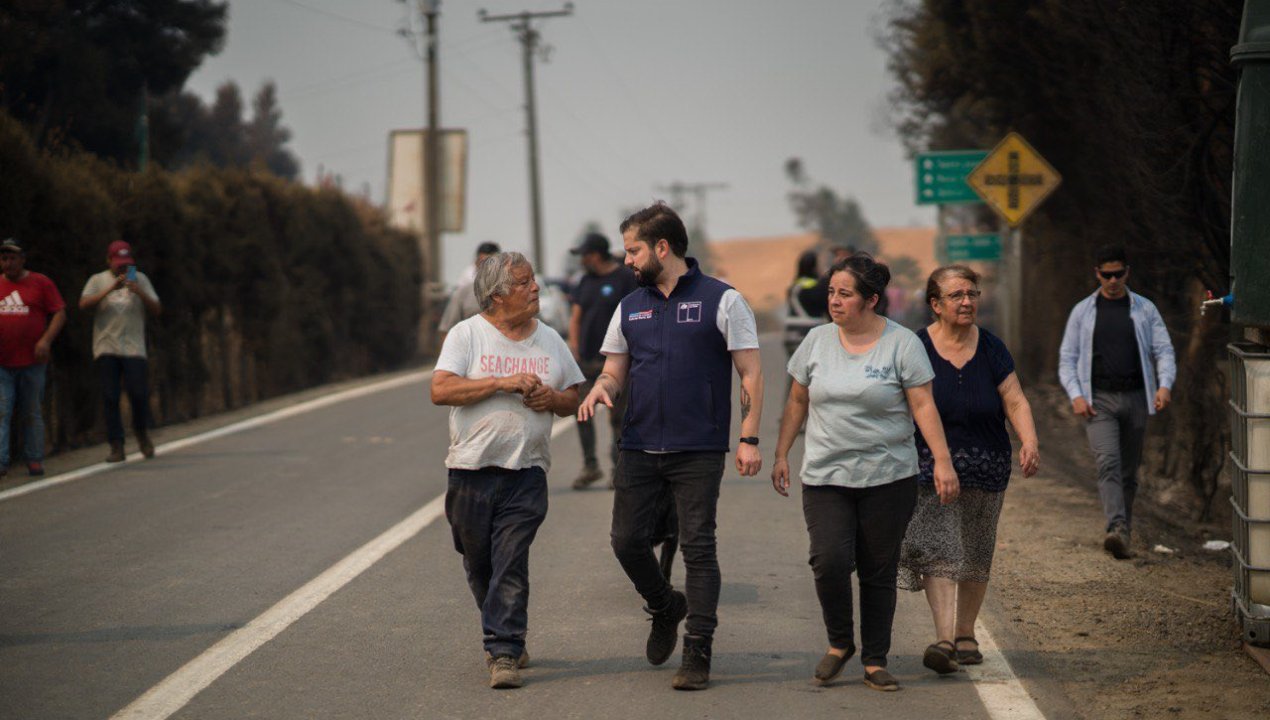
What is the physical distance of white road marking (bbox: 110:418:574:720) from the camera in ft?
21.0

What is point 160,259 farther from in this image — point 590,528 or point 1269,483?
point 1269,483

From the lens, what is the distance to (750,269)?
17625 centimetres

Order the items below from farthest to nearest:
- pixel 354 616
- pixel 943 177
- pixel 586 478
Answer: pixel 943 177 < pixel 586 478 < pixel 354 616

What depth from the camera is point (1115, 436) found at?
994cm

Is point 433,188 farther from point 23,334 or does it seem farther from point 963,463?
point 963,463

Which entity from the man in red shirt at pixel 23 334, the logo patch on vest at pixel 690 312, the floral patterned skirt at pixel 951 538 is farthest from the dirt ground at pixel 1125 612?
the man in red shirt at pixel 23 334

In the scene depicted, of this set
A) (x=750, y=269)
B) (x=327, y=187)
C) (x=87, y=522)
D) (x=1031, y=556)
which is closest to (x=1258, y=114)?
(x=1031, y=556)

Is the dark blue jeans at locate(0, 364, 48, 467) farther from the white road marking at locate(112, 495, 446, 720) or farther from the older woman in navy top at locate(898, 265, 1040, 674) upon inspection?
the older woman in navy top at locate(898, 265, 1040, 674)

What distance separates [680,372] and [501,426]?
0.81m

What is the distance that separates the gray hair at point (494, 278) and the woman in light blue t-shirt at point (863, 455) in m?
1.33

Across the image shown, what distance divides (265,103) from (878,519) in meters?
92.9

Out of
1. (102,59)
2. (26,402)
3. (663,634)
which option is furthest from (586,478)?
(102,59)

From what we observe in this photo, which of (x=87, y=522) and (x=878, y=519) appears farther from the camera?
(x=87, y=522)

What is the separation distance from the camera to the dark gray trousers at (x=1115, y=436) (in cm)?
993
